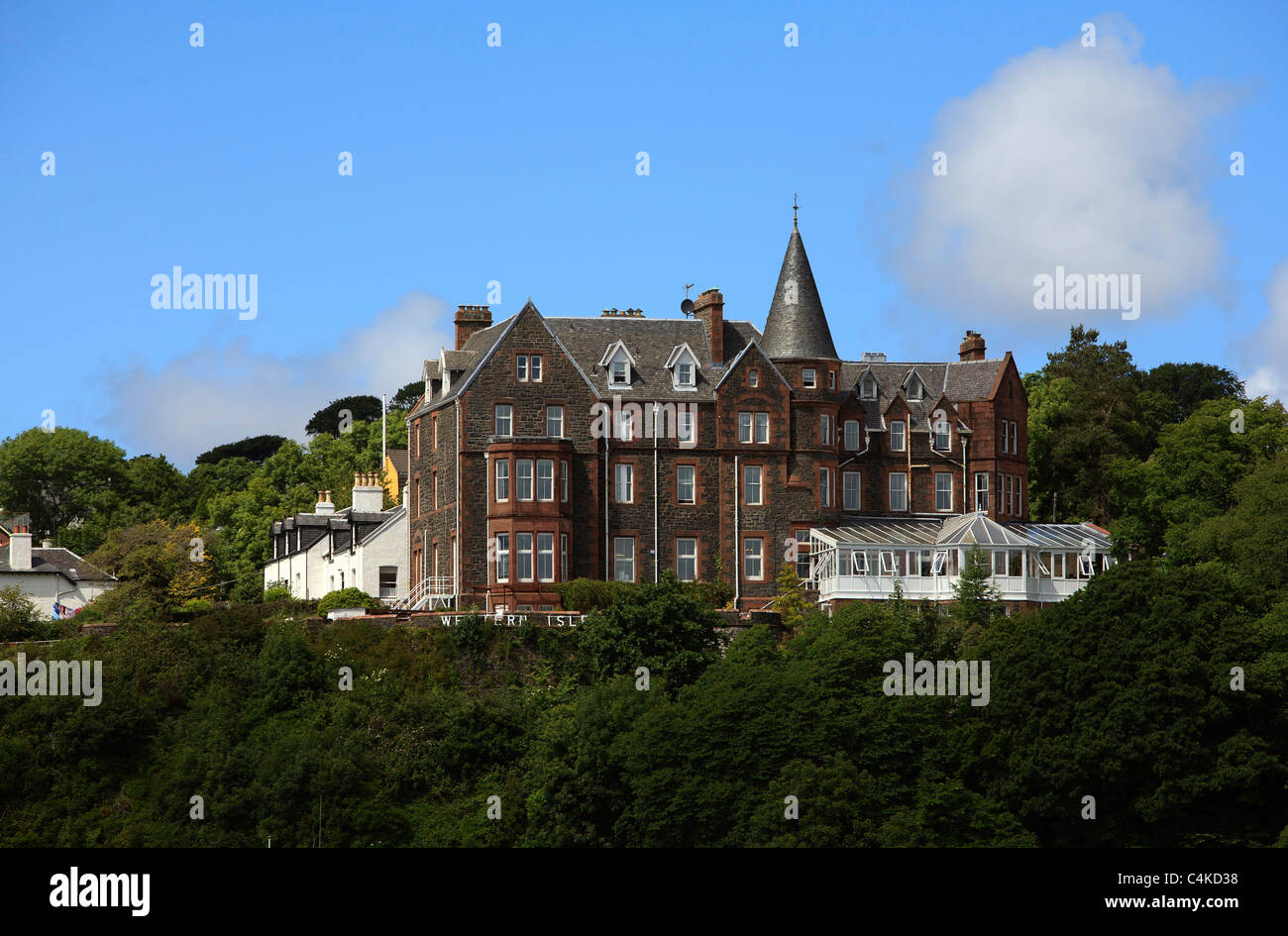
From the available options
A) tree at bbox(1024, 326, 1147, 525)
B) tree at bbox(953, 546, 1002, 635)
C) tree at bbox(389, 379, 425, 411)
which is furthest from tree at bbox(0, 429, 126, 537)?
tree at bbox(953, 546, 1002, 635)

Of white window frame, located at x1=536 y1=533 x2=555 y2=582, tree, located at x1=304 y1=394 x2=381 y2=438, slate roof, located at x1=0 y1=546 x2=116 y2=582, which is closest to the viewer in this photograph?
white window frame, located at x1=536 y1=533 x2=555 y2=582

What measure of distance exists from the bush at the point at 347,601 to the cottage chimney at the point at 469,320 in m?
11.6

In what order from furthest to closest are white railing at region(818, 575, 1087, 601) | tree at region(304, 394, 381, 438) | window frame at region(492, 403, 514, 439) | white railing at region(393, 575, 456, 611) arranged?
1. tree at region(304, 394, 381, 438)
2. window frame at region(492, 403, 514, 439)
3. white railing at region(818, 575, 1087, 601)
4. white railing at region(393, 575, 456, 611)

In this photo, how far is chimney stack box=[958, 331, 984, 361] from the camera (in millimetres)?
79875

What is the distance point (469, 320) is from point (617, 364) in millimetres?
7141

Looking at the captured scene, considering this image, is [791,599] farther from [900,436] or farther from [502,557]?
[900,436]

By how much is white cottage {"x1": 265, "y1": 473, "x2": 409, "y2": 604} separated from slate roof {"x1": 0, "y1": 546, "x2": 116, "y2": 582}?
813cm

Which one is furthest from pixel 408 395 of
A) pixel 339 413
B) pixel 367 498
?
pixel 367 498

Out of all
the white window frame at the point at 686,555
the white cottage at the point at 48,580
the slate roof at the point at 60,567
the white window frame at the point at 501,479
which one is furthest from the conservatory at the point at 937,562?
the slate roof at the point at 60,567

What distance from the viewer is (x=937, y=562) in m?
68.0

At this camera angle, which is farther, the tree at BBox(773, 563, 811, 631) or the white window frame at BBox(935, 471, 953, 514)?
the white window frame at BBox(935, 471, 953, 514)

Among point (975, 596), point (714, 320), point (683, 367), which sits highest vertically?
point (714, 320)

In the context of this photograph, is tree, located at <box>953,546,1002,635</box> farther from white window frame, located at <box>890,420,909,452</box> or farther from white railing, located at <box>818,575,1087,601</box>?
white window frame, located at <box>890,420,909,452</box>
